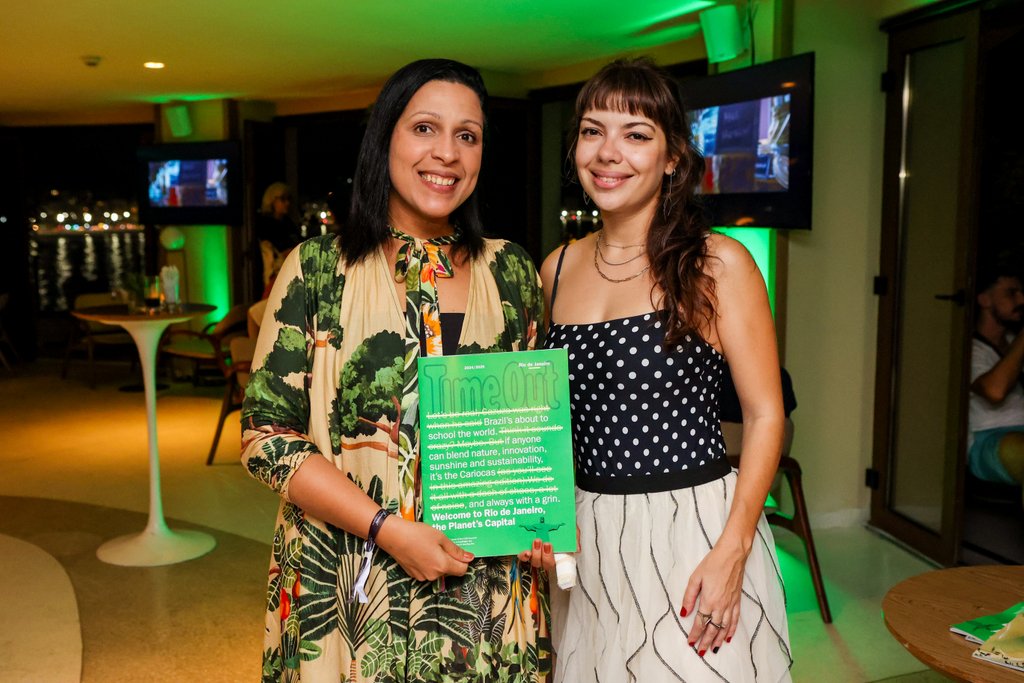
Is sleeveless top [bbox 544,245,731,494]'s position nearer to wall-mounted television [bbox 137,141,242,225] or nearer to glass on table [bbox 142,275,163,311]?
glass on table [bbox 142,275,163,311]

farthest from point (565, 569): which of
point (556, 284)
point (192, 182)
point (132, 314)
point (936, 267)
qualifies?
point (192, 182)

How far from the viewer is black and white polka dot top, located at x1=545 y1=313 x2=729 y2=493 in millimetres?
1721

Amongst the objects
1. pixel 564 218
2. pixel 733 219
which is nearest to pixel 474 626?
pixel 733 219

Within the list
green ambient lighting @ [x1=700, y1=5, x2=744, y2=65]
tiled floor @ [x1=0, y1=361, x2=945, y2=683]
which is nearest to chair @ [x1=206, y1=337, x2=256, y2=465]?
tiled floor @ [x1=0, y1=361, x2=945, y2=683]

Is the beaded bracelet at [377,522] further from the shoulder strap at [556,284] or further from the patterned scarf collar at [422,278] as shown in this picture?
the shoulder strap at [556,284]

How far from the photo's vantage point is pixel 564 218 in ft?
29.3

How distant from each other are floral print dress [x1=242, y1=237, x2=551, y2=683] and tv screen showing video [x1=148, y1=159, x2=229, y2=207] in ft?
29.8

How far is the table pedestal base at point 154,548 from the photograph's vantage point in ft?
15.4

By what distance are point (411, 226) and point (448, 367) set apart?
293 millimetres

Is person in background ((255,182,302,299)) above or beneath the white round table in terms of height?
above

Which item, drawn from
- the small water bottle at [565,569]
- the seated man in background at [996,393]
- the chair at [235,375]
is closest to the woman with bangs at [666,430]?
the small water bottle at [565,569]

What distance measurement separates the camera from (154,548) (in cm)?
477

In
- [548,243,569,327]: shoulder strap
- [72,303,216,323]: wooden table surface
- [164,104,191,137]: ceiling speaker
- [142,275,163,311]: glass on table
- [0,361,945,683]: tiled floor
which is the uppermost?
[164,104,191,137]: ceiling speaker

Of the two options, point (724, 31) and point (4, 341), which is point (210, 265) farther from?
point (724, 31)
